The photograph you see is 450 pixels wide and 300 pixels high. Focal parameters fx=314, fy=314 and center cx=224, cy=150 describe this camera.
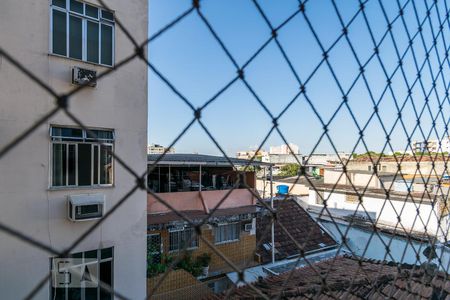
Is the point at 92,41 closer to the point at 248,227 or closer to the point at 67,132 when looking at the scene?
the point at 67,132

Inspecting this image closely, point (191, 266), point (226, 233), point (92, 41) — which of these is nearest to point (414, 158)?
point (92, 41)

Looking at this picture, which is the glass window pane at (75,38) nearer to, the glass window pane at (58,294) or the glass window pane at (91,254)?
the glass window pane at (91,254)

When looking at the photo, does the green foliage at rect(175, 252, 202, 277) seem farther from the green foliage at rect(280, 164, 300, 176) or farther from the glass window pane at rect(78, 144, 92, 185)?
the green foliage at rect(280, 164, 300, 176)

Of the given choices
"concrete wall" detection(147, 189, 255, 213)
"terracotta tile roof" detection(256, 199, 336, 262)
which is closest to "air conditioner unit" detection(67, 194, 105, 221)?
"concrete wall" detection(147, 189, 255, 213)

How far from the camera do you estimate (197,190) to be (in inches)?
181

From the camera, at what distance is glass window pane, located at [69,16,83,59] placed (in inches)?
99.7

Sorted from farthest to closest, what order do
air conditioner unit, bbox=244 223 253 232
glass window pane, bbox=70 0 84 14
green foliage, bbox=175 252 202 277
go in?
1. air conditioner unit, bbox=244 223 253 232
2. green foliage, bbox=175 252 202 277
3. glass window pane, bbox=70 0 84 14

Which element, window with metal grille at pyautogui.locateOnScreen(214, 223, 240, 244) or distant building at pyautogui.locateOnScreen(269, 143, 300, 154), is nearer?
distant building at pyautogui.locateOnScreen(269, 143, 300, 154)

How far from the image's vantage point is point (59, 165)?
2518mm

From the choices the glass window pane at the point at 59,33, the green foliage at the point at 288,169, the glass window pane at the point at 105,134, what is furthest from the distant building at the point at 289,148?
the glass window pane at the point at 59,33

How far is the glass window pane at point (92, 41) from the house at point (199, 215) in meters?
1.45

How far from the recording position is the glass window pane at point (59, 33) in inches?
96.4

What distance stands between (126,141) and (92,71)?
2.15 feet

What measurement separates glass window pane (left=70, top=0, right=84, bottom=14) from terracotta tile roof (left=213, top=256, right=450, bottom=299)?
245 centimetres
